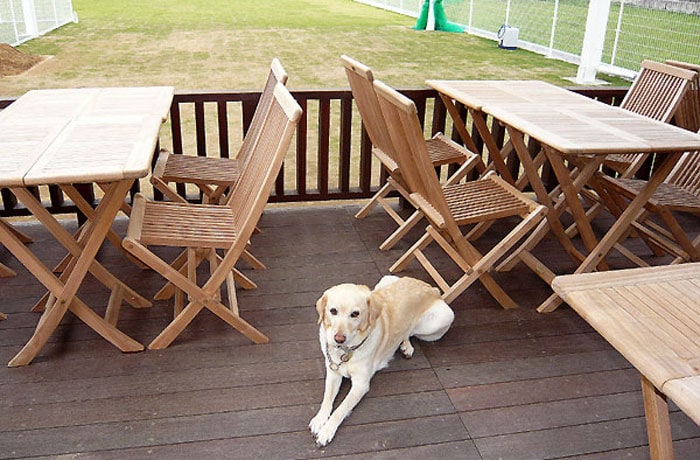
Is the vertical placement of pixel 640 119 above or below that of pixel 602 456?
above

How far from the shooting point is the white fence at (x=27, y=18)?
47.4 feet

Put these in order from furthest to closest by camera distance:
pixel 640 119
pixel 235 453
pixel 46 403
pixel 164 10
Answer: pixel 164 10 → pixel 640 119 → pixel 46 403 → pixel 235 453

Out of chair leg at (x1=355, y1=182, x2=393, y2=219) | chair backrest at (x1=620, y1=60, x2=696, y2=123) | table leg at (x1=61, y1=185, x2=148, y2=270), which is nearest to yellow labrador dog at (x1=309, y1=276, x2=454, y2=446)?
table leg at (x1=61, y1=185, x2=148, y2=270)

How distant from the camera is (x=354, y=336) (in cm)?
221

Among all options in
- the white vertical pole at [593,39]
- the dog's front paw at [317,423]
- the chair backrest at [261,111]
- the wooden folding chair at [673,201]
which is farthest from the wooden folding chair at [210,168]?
the white vertical pole at [593,39]

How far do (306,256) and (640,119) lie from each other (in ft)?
6.17

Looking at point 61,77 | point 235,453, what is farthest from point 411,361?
point 61,77

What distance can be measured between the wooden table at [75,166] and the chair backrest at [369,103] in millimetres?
979

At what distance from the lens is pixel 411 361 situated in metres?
2.58

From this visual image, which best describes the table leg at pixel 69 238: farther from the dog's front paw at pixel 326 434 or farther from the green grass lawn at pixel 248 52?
the green grass lawn at pixel 248 52

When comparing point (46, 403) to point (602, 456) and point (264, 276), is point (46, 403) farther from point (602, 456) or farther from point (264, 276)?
point (602, 456)

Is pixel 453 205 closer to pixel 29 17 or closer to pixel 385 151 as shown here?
pixel 385 151

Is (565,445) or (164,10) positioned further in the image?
(164,10)

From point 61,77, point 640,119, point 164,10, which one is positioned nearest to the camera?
point 640,119
